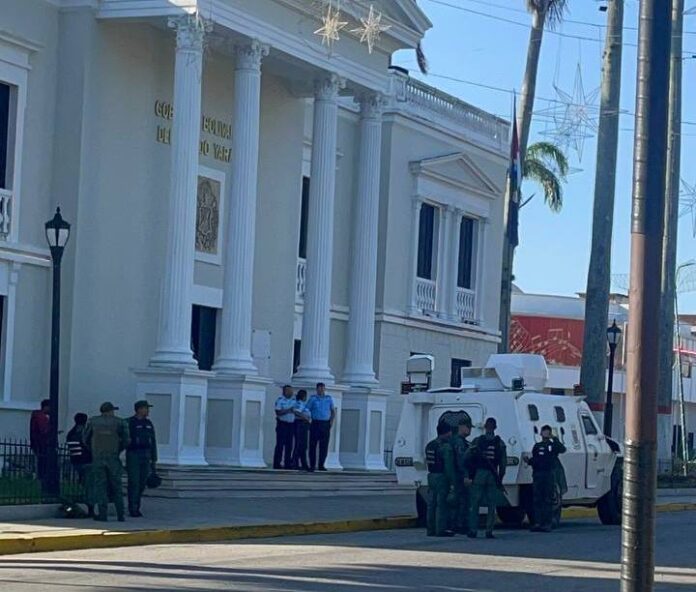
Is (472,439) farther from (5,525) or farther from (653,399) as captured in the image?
(653,399)

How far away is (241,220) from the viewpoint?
93.9 feet

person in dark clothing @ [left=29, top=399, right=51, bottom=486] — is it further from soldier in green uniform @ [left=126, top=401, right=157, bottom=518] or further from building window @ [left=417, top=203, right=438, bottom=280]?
building window @ [left=417, top=203, right=438, bottom=280]

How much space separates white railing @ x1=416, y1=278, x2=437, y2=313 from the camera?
38594mm

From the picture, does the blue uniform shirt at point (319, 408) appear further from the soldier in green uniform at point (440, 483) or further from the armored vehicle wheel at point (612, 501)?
the soldier in green uniform at point (440, 483)

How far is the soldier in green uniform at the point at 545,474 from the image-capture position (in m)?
22.5

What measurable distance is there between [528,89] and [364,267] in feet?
33.1

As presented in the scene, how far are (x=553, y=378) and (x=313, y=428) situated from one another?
34231 millimetres

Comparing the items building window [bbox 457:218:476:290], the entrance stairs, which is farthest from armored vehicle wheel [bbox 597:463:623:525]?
building window [bbox 457:218:476:290]

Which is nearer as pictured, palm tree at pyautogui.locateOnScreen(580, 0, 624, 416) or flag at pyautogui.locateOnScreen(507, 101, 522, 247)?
palm tree at pyautogui.locateOnScreen(580, 0, 624, 416)

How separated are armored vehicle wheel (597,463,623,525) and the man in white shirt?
668 cm

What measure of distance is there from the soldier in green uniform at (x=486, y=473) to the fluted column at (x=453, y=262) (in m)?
18.7

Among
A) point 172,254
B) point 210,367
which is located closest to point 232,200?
point 172,254

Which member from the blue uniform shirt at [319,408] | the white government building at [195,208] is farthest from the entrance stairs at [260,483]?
the blue uniform shirt at [319,408]

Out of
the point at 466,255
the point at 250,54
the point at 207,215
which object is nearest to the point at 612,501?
the point at 207,215
